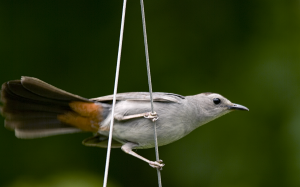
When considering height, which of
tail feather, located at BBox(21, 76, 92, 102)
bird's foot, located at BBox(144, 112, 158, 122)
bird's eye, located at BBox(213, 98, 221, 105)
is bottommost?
bird's foot, located at BBox(144, 112, 158, 122)

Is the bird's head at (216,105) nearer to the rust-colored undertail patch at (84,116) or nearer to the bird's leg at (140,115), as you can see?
the bird's leg at (140,115)

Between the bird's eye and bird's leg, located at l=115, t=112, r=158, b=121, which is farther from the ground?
the bird's eye

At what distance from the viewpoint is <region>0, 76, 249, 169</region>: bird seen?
316 cm

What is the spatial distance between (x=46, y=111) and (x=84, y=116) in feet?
1.03

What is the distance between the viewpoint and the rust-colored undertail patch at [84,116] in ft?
10.8

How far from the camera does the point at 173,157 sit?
4668 millimetres

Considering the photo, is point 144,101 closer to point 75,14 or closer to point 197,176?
point 197,176

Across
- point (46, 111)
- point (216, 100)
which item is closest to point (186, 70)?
point (216, 100)

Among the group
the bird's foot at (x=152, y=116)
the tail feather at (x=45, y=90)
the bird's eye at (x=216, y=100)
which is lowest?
the bird's foot at (x=152, y=116)

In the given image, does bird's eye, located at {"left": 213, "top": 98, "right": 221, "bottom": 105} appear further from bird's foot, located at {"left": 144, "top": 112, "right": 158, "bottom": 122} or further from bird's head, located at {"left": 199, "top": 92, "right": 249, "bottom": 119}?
bird's foot, located at {"left": 144, "top": 112, "right": 158, "bottom": 122}

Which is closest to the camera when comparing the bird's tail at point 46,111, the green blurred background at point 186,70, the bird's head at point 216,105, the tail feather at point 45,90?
the tail feather at point 45,90

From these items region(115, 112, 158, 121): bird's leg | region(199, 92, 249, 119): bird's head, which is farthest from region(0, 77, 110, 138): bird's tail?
region(199, 92, 249, 119): bird's head

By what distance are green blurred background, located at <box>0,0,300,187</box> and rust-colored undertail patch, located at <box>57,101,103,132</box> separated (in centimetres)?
104

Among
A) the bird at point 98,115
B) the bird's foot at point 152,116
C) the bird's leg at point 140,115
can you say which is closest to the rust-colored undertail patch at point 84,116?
the bird at point 98,115
